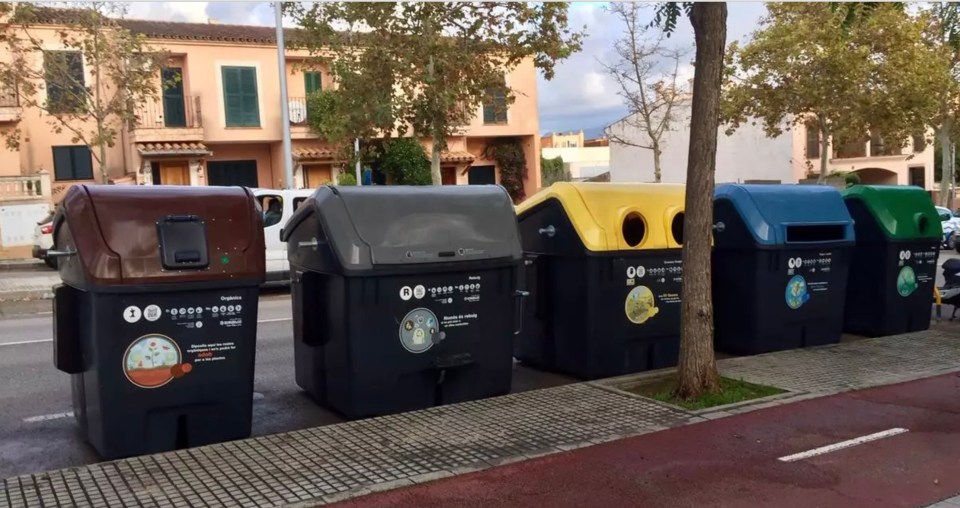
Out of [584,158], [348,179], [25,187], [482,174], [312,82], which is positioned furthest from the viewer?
[584,158]

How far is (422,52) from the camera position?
16.3 metres

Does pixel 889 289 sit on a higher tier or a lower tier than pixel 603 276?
lower

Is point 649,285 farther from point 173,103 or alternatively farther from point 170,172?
point 173,103

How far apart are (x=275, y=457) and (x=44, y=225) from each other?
15612mm

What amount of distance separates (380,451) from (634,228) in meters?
3.31

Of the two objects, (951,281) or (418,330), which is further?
(951,281)

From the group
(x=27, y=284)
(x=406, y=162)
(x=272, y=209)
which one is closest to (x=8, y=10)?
(x=27, y=284)

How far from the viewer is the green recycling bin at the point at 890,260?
8.73 m

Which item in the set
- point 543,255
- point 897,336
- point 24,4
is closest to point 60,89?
point 24,4

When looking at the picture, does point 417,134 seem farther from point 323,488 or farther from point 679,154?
point 679,154

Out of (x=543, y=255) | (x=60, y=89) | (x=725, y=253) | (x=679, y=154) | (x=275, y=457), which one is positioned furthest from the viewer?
(x=679, y=154)

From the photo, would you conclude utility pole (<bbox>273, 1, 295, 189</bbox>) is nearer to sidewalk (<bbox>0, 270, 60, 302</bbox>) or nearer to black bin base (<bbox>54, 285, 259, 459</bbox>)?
sidewalk (<bbox>0, 270, 60, 302</bbox>)

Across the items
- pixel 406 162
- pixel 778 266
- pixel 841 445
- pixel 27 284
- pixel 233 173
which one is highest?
pixel 406 162

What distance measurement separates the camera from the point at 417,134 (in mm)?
18172
